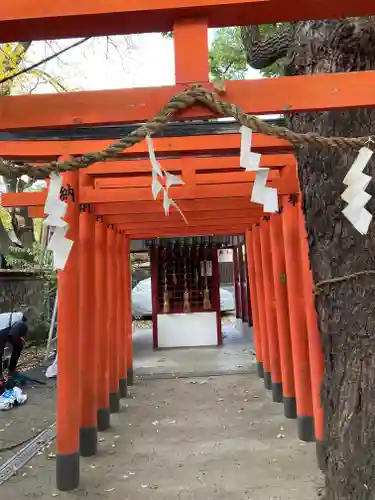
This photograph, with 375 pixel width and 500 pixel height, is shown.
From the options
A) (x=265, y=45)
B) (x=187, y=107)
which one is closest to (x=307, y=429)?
(x=265, y=45)

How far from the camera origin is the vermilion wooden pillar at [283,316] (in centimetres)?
529

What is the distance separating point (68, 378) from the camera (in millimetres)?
3678

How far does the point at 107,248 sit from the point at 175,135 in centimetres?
Answer: 256

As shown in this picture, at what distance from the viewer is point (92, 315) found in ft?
15.0

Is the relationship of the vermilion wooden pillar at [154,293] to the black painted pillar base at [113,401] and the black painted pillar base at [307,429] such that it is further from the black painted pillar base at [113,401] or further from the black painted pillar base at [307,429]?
the black painted pillar base at [307,429]

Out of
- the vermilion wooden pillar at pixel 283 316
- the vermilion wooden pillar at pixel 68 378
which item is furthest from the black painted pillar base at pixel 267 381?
the vermilion wooden pillar at pixel 68 378

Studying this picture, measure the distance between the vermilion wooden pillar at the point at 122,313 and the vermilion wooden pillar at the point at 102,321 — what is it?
123cm

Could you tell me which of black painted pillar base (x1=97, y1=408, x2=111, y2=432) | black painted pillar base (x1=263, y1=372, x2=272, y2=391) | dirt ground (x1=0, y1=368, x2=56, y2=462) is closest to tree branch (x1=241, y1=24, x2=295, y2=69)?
black painted pillar base (x1=97, y1=408, x2=111, y2=432)

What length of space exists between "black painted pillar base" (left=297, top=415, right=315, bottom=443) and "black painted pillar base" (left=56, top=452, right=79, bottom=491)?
219cm

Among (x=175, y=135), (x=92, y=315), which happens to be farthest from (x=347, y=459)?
(x=92, y=315)

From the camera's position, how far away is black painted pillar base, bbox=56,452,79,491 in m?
3.62

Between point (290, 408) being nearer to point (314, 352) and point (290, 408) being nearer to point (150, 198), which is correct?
point (314, 352)

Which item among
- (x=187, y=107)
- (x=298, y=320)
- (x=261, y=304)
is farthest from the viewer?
(x=261, y=304)

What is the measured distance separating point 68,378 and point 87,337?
2.80ft
